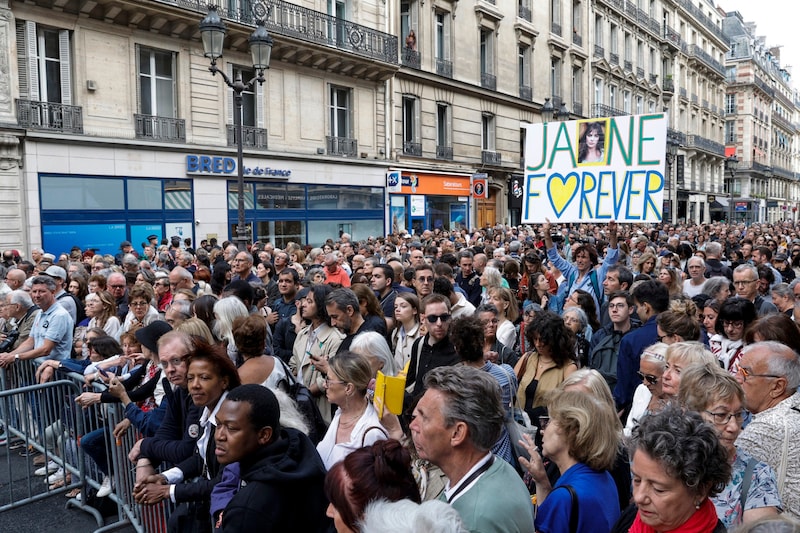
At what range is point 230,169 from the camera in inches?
719

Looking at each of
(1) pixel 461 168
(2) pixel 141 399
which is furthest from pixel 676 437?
(1) pixel 461 168

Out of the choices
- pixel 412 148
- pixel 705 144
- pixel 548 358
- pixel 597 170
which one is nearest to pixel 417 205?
pixel 412 148

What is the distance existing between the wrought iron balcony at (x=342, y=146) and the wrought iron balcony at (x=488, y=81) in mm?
8740

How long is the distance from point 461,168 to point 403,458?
25197mm

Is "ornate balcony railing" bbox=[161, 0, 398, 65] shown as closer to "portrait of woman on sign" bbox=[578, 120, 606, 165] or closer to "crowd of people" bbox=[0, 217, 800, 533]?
"portrait of woman on sign" bbox=[578, 120, 606, 165]

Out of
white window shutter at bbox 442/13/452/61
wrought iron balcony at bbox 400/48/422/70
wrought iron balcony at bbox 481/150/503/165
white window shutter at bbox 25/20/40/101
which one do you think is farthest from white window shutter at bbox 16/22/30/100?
wrought iron balcony at bbox 481/150/503/165

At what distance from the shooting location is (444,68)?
25.6 m

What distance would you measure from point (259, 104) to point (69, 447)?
15.2 m

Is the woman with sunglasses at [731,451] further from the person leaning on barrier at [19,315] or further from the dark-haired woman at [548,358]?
the person leaning on barrier at [19,315]

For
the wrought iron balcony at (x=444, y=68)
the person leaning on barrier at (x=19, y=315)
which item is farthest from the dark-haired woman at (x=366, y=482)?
the wrought iron balcony at (x=444, y=68)

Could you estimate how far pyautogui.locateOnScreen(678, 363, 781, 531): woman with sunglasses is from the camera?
2.36 metres

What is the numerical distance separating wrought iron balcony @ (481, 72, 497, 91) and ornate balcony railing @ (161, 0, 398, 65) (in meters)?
6.40

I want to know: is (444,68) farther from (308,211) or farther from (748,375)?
(748,375)

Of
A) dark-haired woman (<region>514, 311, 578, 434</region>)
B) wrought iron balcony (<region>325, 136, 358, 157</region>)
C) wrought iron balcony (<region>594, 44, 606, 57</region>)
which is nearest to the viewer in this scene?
dark-haired woman (<region>514, 311, 578, 434</region>)
